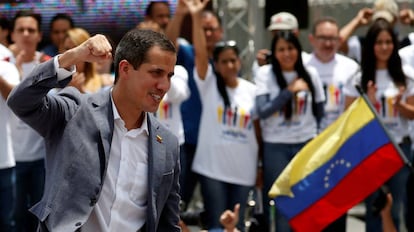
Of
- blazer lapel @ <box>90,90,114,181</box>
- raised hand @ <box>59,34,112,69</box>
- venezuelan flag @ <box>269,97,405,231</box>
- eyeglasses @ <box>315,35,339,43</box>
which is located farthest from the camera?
eyeglasses @ <box>315,35,339,43</box>

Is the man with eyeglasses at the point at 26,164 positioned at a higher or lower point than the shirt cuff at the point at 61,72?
lower

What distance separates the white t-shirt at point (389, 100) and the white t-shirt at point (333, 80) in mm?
205

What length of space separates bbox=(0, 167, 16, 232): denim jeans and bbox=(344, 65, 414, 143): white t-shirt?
2.84 m

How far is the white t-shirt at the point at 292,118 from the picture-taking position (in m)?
7.82

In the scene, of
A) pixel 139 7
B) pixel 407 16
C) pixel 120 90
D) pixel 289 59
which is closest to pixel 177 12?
pixel 289 59

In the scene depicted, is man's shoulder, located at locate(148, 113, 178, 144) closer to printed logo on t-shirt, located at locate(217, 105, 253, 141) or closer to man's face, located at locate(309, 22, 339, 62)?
printed logo on t-shirt, located at locate(217, 105, 253, 141)

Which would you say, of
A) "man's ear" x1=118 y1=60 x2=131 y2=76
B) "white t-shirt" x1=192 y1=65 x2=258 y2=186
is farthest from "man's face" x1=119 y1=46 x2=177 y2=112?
"white t-shirt" x1=192 y1=65 x2=258 y2=186

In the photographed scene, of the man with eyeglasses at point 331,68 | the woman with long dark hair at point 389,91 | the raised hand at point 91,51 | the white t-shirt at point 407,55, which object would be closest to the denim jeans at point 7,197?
the man with eyeglasses at point 331,68

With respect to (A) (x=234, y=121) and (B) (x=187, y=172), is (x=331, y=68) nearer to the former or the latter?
(A) (x=234, y=121)

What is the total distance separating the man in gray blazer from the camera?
153 inches

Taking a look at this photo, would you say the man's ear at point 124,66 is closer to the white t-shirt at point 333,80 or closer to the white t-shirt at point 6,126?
the white t-shirt at point 6,126

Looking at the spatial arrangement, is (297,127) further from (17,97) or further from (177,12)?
(17,97)

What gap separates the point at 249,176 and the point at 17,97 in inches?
168

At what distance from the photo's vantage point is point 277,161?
7.83 meters
